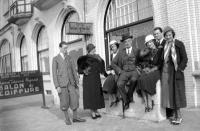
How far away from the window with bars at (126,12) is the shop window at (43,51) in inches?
261

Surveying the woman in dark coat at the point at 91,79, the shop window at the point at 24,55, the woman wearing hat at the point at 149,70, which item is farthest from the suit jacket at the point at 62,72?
the shop window at the point at 24,55

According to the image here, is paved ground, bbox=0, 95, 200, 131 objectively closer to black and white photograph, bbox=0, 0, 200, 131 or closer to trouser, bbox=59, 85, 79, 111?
black and white photograph, bbox=0, 0, 200, 131

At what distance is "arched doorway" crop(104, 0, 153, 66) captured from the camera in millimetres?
8727

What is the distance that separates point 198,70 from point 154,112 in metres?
1.58

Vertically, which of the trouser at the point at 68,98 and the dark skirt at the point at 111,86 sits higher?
the dark skirt at the point at 111,86

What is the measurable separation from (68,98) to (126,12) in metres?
3.91

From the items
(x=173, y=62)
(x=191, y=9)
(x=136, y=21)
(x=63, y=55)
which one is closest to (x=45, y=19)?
(x=136, y=21)

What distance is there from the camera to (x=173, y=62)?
19.2 ft

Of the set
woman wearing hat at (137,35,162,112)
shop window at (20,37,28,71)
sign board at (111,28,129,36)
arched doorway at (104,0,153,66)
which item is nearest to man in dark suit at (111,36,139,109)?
woman wearing hat at (137,35,162,112)

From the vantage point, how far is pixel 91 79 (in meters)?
7.42

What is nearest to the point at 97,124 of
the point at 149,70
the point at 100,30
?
the point at 149,70

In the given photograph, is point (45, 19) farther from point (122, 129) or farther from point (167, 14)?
point (122, 129)

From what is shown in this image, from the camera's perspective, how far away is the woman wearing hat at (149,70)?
6180 mm

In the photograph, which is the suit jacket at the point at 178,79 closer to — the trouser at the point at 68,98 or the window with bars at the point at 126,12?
the trouser at the point at 68,98
